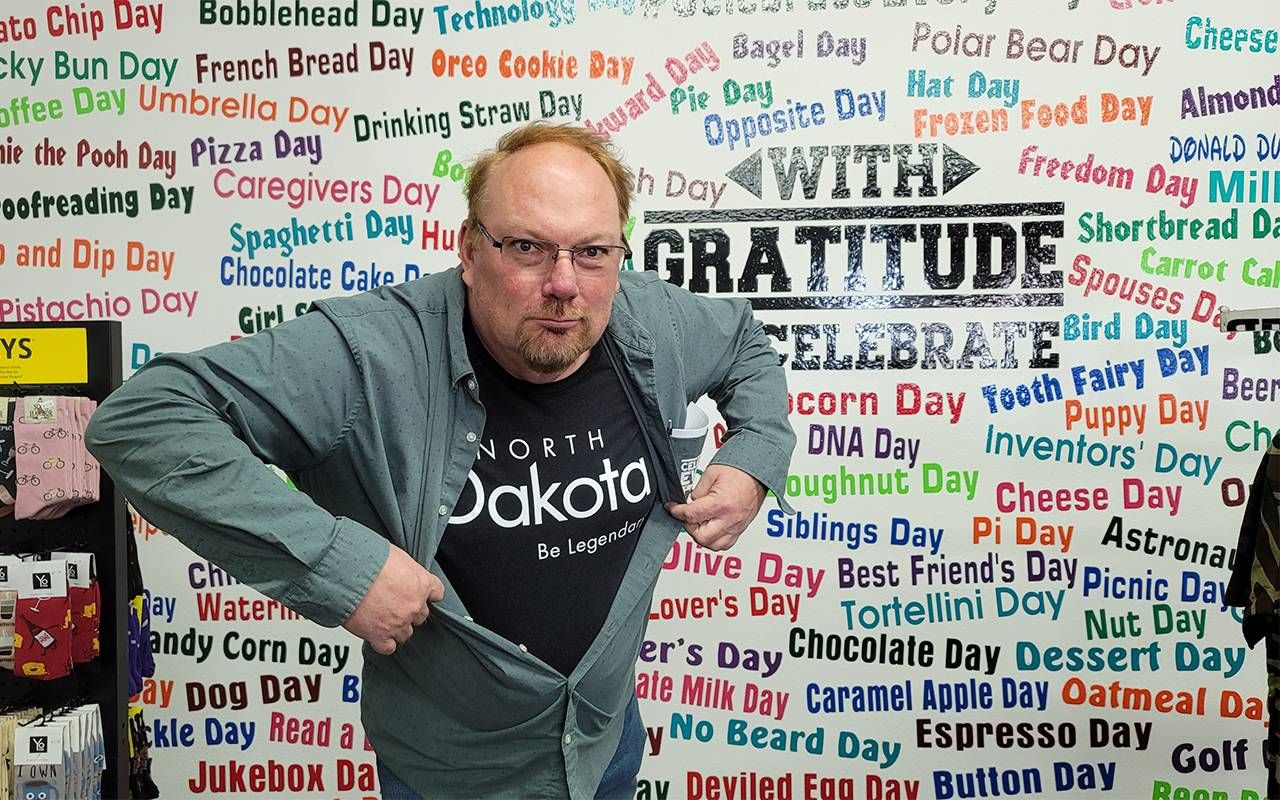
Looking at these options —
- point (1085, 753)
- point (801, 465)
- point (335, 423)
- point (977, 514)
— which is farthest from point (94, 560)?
point (1085, 753)

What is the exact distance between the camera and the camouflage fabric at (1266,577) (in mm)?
2070

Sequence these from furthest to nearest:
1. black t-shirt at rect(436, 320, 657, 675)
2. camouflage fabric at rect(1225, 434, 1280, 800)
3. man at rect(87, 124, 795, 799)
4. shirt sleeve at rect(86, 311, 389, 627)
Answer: camouflage fabric at rect(1225, 434, 1280, 800) → black t-shirt at rect(436, 320, 657, 675) → man at rect(87, 124, 795, 799) → shirt sleeve at rect(86, 311, 389, 627)

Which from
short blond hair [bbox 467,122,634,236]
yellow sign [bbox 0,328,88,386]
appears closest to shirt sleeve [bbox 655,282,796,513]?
short blond hair [bbox 467,122,634,236]

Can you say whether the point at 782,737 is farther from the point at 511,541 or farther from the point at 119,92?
the point at 119,92

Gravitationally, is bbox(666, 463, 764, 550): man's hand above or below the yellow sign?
below

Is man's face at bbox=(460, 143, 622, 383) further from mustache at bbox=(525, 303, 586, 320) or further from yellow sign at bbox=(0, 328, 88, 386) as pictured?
yellow sign at bbox=(0, 328, 88, 386)

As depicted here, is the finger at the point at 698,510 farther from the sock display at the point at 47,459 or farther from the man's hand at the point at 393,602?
the sock display at the point at 47,459

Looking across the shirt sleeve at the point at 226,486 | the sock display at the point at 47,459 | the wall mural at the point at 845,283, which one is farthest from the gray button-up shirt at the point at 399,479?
the wall mural at the point at 845,283

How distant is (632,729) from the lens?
6.01ft

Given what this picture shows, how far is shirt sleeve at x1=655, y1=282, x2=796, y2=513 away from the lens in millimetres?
1729

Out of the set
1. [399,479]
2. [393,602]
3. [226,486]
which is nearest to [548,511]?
[399,479]

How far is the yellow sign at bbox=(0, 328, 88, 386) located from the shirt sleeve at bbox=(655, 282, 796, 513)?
1202 millimetres

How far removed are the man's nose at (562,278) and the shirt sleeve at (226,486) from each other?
1.25 ft

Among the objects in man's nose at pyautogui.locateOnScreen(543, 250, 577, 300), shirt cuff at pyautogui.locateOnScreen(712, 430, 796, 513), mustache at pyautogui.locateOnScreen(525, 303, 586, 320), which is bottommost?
shirt cuff at pyautogui.locateOnScreen(712, 430, 796, 513)
